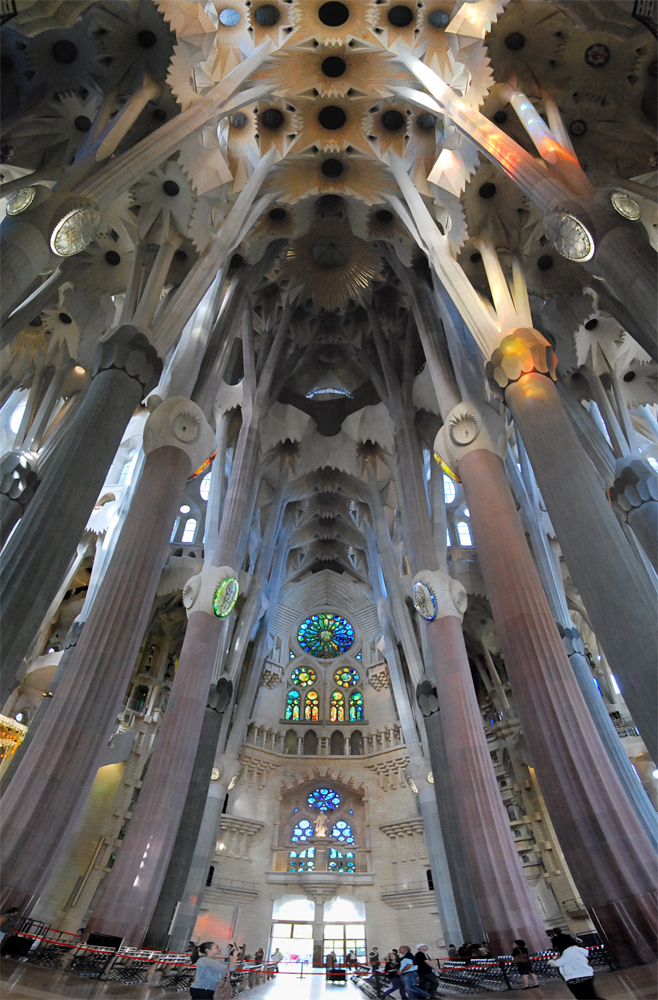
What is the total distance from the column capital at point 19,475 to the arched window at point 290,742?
57.0 feet

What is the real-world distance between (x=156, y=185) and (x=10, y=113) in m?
4.06

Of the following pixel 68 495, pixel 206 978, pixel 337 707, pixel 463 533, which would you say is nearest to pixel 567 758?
pixel 206 978

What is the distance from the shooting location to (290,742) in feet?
84.5

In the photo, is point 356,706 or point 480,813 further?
point 356,706

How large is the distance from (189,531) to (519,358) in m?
17.6

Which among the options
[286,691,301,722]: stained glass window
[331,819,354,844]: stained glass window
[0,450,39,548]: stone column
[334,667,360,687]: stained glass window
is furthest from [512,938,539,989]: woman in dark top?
[334,667,360,687]: stained glass window

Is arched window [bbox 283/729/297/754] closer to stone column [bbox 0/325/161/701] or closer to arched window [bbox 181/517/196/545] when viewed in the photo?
arched window [bbox 181/517/196/545]

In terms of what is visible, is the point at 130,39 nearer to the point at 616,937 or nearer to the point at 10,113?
the point at 10,113

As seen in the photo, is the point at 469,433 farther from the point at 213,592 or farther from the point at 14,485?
the point at 14,485

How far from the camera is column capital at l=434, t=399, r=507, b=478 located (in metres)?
12.2

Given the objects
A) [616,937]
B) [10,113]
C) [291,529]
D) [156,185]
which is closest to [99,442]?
[10,113]

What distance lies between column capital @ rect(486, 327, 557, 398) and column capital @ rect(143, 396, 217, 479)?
6.21 m

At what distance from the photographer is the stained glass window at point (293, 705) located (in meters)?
26.6

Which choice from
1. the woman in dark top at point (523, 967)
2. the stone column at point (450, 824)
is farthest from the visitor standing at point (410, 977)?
the stone column at point (450, 824)
